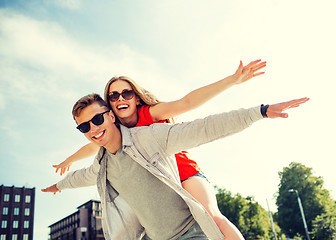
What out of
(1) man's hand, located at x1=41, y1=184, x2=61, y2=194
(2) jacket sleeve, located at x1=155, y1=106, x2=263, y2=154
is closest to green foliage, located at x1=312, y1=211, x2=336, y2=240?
(1) man's hand, located at x1=41, y1=184, x2=61, y2=194

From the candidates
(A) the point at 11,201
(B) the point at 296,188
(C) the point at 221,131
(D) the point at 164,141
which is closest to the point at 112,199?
(D) the point at 164,141

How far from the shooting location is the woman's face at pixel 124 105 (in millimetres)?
3996

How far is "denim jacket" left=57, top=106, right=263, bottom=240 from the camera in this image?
2.54m

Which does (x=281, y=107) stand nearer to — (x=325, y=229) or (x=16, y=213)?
(x=325, y=229)

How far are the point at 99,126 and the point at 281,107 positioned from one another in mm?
1915

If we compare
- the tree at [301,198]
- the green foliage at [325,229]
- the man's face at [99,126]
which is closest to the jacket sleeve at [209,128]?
the man's face at [99,126]

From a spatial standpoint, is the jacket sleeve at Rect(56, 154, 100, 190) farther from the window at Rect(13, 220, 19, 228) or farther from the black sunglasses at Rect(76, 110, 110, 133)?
the window at Rect(13, 220, 19, 228)

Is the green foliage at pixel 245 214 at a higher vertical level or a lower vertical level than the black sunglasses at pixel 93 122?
higher

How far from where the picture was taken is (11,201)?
75.0 metres

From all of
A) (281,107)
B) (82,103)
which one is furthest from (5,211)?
(281,107)

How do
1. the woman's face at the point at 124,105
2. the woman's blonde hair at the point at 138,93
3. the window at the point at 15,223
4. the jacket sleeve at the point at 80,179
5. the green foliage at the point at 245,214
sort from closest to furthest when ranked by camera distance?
the jacket sleeve at the point at 80,179 → the woman's face at the point at 124,105 → the woman's blonde hair at the point at 138,93 → the green foliage at the point at 245,214 → the window at the point at 15,223

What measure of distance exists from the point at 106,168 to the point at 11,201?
84079mm

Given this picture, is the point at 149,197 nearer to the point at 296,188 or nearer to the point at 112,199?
the point at 112,199

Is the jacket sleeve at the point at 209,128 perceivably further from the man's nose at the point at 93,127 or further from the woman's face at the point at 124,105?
the woman's face at the point at 124,105
